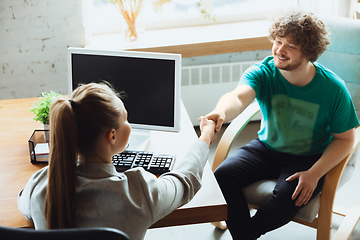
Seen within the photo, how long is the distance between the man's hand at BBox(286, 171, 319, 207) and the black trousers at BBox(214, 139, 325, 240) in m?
0.03

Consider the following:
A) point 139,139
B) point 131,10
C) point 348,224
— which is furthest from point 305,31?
point 131,10

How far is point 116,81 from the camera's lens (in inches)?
60.0

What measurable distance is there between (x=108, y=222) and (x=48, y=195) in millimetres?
160

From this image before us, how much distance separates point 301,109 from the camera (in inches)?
67.6

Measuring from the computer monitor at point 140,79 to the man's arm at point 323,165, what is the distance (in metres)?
0.58

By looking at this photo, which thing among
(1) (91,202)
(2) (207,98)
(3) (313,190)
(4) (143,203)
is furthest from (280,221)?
(2) (207,98)

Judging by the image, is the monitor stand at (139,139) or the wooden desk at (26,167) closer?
the wooden desk at (26,167)

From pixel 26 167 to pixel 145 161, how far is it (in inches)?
17.4

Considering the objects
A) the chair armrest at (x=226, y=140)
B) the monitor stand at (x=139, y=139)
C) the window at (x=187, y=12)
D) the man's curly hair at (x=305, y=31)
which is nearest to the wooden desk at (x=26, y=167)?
the monitor stand at (x=139, y=139)

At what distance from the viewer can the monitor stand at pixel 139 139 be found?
1.51 meters

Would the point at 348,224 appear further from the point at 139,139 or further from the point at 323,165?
the point at 139,139

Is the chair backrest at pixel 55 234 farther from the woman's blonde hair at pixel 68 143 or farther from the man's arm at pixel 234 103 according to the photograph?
the man's arm at pixel 234 103

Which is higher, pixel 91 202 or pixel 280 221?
pixel 91 202

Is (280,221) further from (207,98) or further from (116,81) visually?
(207,98)
